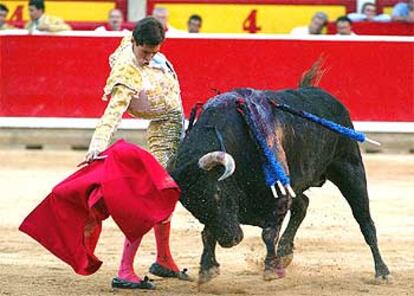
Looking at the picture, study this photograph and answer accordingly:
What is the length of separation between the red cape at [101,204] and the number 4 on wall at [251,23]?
26.9 feet

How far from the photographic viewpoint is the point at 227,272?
6.14 meters

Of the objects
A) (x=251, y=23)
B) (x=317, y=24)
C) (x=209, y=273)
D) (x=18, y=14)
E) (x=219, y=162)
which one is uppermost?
(x=219, y=162)

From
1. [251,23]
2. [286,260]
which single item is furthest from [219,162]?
[251,23]

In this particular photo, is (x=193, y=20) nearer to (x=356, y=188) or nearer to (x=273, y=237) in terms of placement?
(x=356, y=188)

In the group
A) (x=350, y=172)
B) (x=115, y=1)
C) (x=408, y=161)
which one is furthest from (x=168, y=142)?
(x=115, y=1)

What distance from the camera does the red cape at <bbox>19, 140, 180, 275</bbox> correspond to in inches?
208

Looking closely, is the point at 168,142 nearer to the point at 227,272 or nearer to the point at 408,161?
the point at 227,272

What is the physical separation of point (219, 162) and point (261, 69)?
21.7 ft

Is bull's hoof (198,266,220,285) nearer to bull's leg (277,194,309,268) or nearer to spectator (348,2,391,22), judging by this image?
bull's leg (277,194,309,268)

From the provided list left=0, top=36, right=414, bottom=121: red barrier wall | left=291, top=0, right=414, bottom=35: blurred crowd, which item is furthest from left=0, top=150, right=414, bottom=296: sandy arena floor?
left=291, top=0, right=414, bottom=35: blurred crowd

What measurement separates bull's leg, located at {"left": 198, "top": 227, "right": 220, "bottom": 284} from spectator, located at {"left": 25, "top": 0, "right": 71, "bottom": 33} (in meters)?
6.63

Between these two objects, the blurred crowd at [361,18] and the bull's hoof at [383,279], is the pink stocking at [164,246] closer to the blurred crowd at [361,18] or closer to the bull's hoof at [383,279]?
the bull's hoof at [383,279]

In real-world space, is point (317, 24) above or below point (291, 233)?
below

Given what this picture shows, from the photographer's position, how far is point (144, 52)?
5.48 meters
